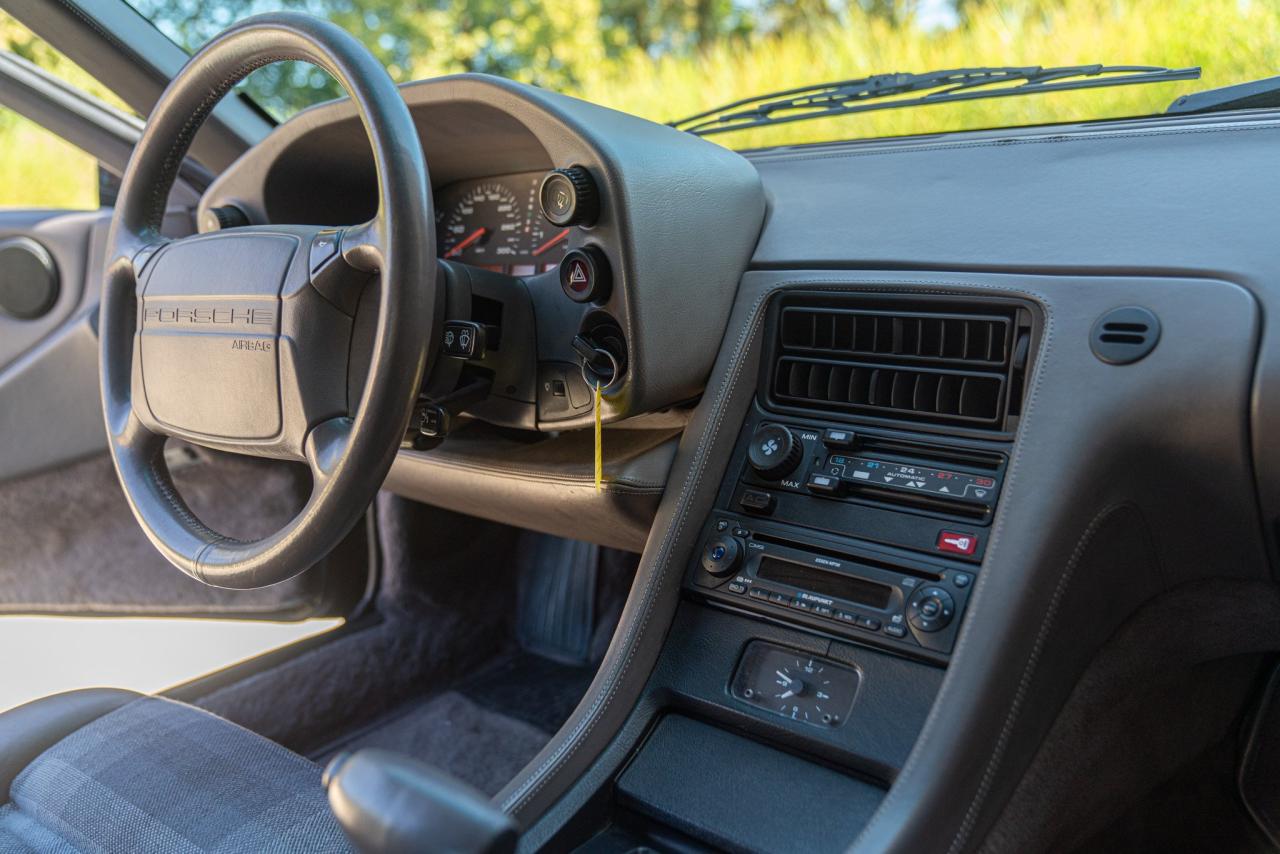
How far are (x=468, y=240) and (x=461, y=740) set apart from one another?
1096 millimetres

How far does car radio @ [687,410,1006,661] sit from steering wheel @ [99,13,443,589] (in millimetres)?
480

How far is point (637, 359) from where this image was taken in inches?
53.4

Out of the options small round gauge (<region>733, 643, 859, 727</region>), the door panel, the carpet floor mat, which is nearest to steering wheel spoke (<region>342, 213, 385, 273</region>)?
small round gauge (<region>733, 643, 859, 727</region>)

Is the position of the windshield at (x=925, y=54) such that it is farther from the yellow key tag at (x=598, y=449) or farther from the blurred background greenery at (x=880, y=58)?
the yellow key tag at (x=598, y=449)

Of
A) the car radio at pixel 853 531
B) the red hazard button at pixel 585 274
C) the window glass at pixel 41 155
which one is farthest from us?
the window glass at pixel 41 155

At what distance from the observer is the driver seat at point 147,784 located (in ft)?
3.71

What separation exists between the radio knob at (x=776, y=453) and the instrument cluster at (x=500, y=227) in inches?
17.4

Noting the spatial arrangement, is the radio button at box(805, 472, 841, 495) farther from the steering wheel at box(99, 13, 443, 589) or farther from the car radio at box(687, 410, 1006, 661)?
the steering wheel at box(99, 13, 443, 589)

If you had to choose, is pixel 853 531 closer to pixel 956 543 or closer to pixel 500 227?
pixel 956 543

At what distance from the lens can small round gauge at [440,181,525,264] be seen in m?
1.70

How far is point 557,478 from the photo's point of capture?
5.00 ft

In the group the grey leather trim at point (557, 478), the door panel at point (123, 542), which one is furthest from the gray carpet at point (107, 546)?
the grey leather trim at point (557, 478)

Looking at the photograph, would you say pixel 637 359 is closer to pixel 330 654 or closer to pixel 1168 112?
pixel 1168 112

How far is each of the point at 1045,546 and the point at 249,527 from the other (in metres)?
1.73
